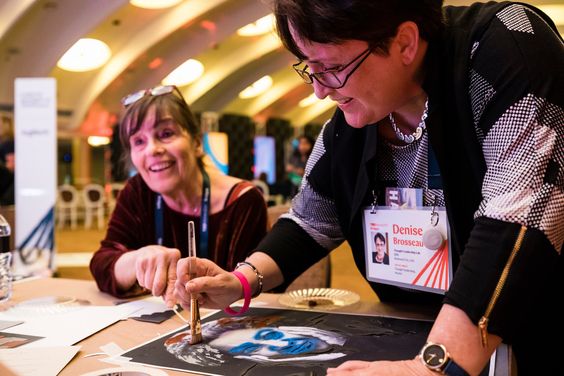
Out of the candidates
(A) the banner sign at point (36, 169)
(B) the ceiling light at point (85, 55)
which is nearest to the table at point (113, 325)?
(A) the banner sign at point (36, 169)

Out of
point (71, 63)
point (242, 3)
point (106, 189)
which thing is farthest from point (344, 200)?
point (106, 189)

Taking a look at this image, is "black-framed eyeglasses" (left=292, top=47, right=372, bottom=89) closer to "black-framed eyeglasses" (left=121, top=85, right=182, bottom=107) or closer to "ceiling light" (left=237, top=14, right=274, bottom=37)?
"black-framed eyeglasses" (left=121, top=85, right=182, bottom=107)

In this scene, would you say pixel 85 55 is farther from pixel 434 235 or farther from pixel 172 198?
pixel 434 235

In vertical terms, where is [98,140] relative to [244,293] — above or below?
above

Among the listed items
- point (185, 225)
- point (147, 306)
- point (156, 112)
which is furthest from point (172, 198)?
point (147, 306)

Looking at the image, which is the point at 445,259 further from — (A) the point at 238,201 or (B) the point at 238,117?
(B) the point at 238,117

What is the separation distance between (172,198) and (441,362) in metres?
1.14

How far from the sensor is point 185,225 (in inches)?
63.9

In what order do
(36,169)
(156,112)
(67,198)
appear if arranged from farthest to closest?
(67,198) → (36,169) → (156,112)

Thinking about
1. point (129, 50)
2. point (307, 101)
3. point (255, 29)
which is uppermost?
point (255, 29)

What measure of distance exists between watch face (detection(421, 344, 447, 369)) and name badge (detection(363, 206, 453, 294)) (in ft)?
1.19

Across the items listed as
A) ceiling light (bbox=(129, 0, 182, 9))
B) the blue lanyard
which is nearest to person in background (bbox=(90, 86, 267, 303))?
the blue lanyard

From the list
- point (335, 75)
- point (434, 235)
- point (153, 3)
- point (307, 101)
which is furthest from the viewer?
point (307, 101)

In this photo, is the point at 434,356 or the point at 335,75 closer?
the point at 434,356
